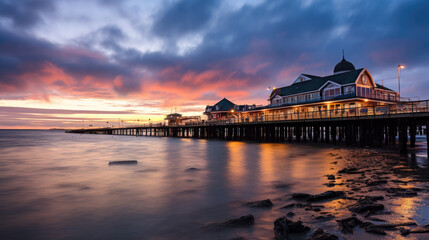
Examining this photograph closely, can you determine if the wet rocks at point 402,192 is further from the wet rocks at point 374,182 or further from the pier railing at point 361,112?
the pier railing at point 361,112

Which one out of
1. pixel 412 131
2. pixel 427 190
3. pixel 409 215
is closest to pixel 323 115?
pixel 412 131

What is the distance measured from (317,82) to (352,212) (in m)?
43.5

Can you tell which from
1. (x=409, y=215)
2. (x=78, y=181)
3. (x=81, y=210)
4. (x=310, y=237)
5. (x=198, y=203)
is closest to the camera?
(x=310, y=237)

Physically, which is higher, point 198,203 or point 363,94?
point 363,94

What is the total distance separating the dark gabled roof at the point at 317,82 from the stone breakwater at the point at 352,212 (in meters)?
33.0

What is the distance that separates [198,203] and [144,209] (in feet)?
5.96

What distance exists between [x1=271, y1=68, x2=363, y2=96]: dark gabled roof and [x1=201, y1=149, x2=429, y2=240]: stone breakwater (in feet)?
108

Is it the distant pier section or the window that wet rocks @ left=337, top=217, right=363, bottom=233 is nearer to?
the distant pier section

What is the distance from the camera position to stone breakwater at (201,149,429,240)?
17.2 feet

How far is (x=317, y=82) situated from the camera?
46.0 m

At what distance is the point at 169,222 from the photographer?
6.83 meters

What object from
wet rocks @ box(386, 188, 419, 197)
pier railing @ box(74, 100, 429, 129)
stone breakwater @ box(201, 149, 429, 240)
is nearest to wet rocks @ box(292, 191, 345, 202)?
stone breakwater @ box(201, 149, 429, 240)

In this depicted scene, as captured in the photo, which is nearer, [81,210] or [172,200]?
[81,210]

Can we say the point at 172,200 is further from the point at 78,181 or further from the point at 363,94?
the point at 363,94
